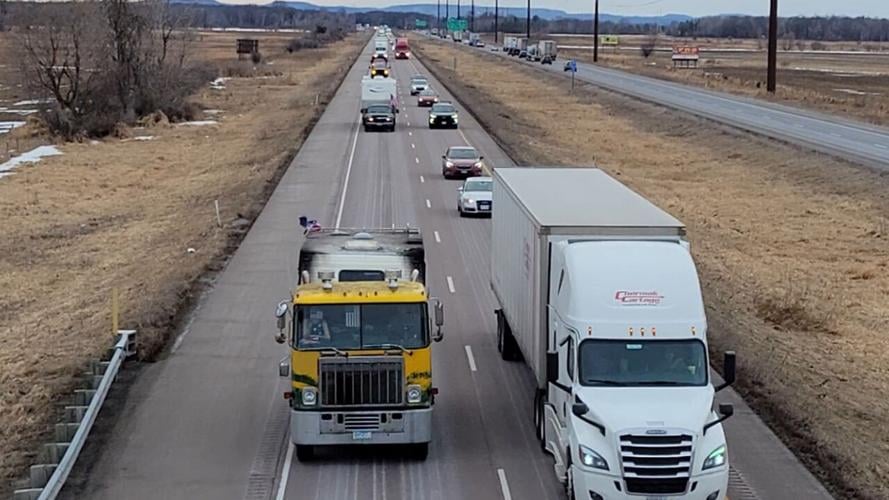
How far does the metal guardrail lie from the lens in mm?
14602

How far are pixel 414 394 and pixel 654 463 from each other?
365 cm

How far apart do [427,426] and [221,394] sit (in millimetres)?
5243

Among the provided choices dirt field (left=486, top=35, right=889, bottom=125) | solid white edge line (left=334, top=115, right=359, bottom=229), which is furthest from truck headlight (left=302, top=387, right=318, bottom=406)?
dirt field (left=486, top=35, right=889, bottom=125)

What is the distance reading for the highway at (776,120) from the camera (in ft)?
178

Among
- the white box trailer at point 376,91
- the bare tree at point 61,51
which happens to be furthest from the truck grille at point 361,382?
the bare tree at point 61,51

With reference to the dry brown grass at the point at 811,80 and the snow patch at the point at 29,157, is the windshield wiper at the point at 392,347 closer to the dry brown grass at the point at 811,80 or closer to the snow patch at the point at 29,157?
the snow patch at the point at 29,157

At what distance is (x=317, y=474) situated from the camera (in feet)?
52.6

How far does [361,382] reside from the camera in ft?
51.6

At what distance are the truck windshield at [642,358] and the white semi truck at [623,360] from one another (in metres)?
0.01

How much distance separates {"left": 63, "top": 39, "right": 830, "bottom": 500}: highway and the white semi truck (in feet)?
3.99

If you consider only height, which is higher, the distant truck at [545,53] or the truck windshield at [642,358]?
the distant truck at [545,53]

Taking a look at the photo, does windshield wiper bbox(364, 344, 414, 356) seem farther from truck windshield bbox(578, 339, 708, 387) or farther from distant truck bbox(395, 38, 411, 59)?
distant truck bbox(395, 38, 411, 59)

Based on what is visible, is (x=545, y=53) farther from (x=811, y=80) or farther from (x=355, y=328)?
(x=355, y=328)

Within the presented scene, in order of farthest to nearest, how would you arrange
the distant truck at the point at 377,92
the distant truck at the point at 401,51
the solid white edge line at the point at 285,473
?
the distant truck at the point at 401,51
the distant truck at the point at 377,92
the solid white edge line at the point at 285,473
